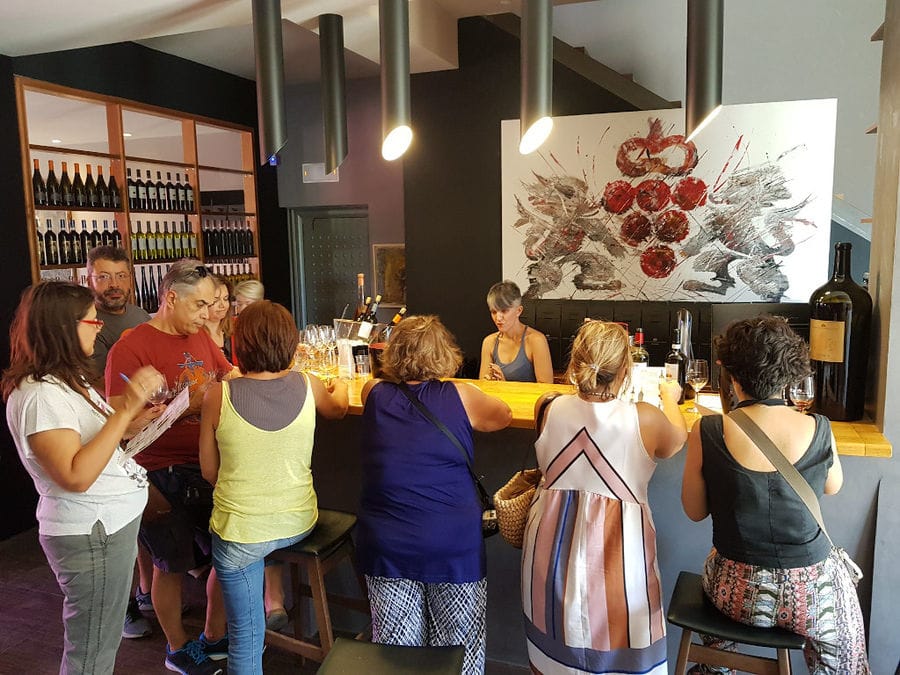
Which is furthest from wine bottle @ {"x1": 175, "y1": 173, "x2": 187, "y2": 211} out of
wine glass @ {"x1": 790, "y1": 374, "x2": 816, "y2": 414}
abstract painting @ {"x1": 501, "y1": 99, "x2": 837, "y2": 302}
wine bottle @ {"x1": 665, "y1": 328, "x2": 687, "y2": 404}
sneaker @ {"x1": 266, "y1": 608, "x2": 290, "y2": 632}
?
wine glass @ {"x1": 790, "y1": 374, "x2": 816, "y2": 414}

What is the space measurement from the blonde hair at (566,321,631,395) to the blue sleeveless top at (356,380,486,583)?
0.37 m

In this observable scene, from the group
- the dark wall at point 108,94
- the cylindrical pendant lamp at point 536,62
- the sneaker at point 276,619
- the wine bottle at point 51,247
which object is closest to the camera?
the cylindrical pendant lamp at point 536,62

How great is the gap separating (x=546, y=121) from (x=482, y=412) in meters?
1.04

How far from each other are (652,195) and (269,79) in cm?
310

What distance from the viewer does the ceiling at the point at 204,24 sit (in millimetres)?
3379

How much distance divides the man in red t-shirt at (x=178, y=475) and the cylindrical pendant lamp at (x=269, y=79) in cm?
70

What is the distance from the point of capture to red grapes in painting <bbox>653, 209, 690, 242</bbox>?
4793 millimetres

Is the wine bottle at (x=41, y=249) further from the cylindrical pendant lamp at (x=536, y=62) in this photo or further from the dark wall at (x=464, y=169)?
the cylindrical pendant lamp at (x=536, y=62)

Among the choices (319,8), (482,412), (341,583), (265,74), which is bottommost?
(341,583)

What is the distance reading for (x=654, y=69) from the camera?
5281mm

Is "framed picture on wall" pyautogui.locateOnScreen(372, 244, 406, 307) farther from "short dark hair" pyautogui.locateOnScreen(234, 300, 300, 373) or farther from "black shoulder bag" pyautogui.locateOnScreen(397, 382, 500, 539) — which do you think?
"black shoulder bag" pyautogui.locateOnScreen(397, 382, 500, 539)

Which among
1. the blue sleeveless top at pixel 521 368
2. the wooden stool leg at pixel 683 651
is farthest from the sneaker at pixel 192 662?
the blue sleeveless top at pixel 521 368

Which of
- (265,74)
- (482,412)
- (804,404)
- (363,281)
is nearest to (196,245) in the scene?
(363,281)

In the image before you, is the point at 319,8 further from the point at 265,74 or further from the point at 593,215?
the point at 593,215
